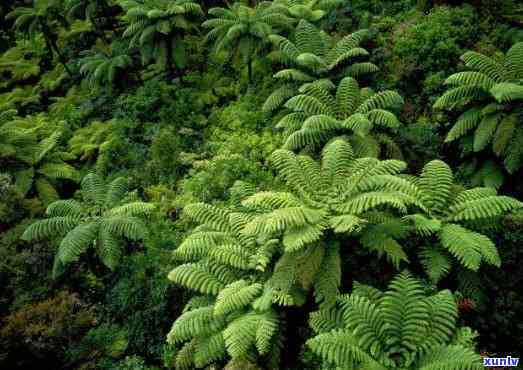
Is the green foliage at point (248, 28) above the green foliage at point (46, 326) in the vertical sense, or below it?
above

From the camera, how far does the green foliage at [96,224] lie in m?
8.23

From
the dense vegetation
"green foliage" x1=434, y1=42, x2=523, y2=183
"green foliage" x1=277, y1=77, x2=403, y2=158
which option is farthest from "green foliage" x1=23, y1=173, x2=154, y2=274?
"green foliage" x1=434, y1=42, x2=523, y2=183

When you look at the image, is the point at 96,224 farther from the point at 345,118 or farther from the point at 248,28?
the point at 248,28

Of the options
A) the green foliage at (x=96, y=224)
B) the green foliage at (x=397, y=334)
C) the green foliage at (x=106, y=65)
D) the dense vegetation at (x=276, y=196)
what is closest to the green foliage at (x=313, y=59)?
the dense vegetation at (x=276, y=196)

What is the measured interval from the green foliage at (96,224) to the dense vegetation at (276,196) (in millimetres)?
42

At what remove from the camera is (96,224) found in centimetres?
857

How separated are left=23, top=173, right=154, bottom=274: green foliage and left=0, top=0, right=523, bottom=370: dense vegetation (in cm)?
4

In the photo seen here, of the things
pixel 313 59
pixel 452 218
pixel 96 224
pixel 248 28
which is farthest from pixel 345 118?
pixel 96 224

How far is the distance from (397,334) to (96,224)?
5882 mm

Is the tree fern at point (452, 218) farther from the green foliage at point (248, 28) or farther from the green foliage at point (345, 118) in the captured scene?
the green foliage at point (248, 28)

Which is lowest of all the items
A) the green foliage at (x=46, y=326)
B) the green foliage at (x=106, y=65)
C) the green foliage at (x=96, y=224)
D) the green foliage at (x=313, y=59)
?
the green foliage at (x=46, y=326)

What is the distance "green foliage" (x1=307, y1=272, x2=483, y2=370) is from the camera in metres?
5.01

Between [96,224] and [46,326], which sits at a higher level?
[96,224]

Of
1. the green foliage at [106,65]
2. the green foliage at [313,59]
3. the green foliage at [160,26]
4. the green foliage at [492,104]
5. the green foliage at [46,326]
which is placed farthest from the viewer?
the green foliage at [106,65]
